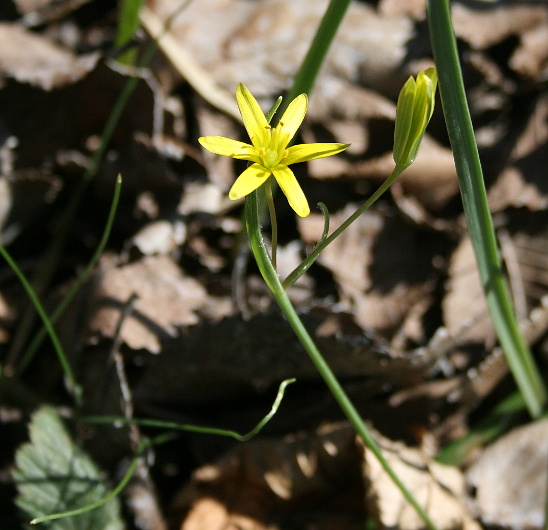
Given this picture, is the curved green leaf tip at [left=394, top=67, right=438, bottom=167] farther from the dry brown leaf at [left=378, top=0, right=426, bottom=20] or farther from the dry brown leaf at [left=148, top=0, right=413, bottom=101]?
the dry brown leaf at [left=378, top=0, right=426, bottom=20]

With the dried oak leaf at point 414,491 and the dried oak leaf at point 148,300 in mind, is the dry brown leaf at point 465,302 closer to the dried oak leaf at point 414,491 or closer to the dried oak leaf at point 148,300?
the dried oak leaf at point 414,491

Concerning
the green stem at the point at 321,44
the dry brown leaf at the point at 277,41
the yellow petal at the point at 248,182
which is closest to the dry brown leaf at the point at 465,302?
the dry brown leaf at the point at 277,41

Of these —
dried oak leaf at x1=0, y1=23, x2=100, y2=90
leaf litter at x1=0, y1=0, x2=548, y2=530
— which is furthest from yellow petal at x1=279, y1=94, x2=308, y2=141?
dried oak leaf at x1=0, y1=23, x2=100, y2=90

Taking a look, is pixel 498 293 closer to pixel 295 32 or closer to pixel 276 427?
pixel 276 427

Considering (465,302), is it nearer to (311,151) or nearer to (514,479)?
(514,479)

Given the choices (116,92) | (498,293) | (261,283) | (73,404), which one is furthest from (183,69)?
(498,293)

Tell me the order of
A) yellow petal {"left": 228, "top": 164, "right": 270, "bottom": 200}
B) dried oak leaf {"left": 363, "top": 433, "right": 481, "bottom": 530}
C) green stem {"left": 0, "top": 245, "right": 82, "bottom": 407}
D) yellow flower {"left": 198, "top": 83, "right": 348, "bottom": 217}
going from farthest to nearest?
dried oak leaf {"left": 363, "top": 433, "right": 481, "bottom": 530} → green stem {"left": 0, "top": 245, "right": 82, "bottom": 407} → yellow flower {"left": 198, "top": 83, "right": 348, "bottom": 217} → yellow petal {"left": 228, "top": 164, "right": 270, "bottom": 200}

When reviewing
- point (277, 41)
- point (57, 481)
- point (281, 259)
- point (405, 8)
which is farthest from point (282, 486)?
point (405, 8)
